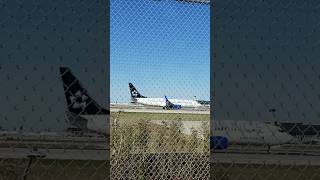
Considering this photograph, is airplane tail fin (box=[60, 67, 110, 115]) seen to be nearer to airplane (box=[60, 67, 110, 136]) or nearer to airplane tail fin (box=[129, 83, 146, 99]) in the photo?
airplane (box=[60, 67, 110, 136])

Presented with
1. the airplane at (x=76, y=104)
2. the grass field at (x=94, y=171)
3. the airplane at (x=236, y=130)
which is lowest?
the grass field at (x=94, y=171)

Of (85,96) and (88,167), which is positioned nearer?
(85,96)

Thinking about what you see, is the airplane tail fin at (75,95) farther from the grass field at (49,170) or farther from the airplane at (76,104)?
the grass field at (49,170)

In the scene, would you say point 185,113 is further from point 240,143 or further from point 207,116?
point 240,143

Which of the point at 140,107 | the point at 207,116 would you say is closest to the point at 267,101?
the point at 207,116

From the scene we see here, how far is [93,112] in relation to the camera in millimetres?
2918

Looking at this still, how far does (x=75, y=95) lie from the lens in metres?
2.74

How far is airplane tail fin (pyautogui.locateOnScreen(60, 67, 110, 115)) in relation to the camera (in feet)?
8.65

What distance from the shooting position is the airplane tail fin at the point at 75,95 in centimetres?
264

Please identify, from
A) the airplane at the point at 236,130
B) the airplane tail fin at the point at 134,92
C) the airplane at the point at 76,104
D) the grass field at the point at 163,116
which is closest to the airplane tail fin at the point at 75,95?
the airplane at the point at 76,104

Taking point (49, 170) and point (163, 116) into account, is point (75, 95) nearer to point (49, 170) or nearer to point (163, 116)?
point (163, 116)

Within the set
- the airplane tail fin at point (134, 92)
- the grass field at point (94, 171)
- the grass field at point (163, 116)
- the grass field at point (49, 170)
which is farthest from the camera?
the grass field at point (94, 171)

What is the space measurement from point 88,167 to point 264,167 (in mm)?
3458

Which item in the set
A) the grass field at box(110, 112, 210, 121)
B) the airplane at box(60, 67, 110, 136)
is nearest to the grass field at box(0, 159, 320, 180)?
the grass field at box(110, 112, 210, 121)
